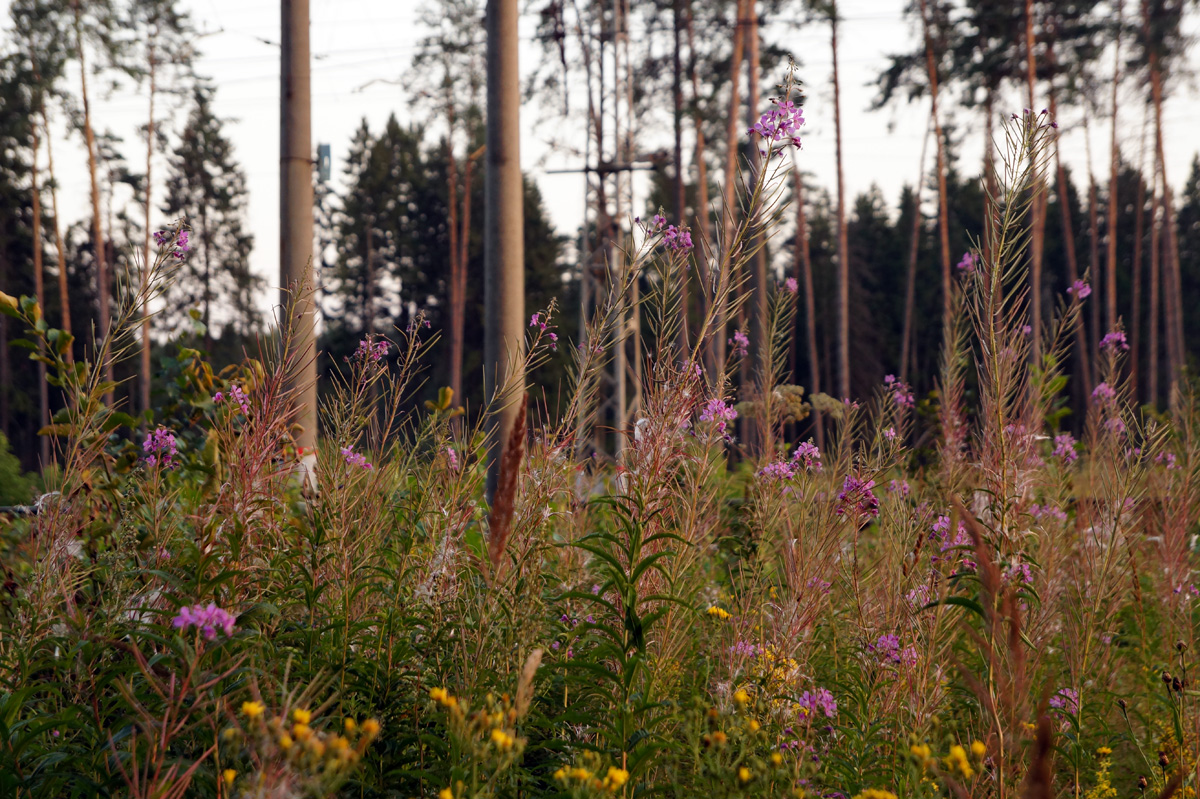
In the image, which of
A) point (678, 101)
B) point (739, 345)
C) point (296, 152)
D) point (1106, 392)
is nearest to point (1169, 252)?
point (678, 101)

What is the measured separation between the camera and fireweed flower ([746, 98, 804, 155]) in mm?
2445

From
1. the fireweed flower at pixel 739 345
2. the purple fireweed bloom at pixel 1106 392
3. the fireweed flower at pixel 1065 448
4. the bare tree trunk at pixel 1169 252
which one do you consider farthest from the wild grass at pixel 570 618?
the bare tree trunk at pixel 1169 252

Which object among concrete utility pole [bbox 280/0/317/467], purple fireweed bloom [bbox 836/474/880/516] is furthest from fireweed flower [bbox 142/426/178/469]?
purple fireweed bloom [bbox 836/474/880/516]

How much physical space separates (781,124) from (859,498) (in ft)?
5.26

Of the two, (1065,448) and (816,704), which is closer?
(816,704)

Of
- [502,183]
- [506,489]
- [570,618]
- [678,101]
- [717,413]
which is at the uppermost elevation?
[678,101]

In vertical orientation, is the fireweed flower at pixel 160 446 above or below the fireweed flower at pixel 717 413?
below

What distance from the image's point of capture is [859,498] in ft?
10.7

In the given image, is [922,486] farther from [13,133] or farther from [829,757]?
[13,133]

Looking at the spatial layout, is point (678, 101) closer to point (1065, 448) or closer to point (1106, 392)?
point (1065, 448)

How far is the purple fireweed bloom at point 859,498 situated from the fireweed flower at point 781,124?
58.8 inches

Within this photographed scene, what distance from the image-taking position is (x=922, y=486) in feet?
13.9

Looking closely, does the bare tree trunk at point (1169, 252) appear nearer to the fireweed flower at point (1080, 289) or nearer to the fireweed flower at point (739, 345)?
the fireweed flower at point (1080, 289)

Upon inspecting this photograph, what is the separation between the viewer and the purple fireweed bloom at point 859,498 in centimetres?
326
